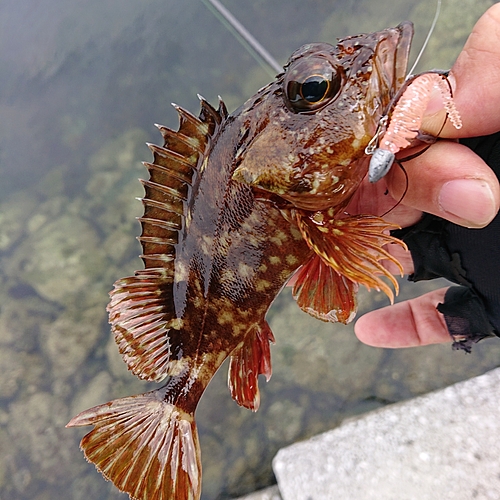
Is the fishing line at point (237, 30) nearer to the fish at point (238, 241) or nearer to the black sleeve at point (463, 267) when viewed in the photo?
the black sleeve at point (463, 267)

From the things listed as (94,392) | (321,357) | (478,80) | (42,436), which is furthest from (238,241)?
(42,436)

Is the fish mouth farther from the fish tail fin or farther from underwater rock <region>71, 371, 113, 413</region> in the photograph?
underwater rock <region>71, 371, 113, 413</region>

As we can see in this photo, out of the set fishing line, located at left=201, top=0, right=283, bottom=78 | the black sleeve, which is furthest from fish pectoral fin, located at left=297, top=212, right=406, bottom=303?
fishing line, located at left=201, top=0, right=283, bottom=78

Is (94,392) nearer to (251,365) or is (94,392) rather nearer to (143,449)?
(143,449)

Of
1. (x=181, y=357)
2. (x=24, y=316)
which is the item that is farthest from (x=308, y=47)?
(x=24, y=316)

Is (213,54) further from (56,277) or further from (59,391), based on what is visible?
A: (59,391)

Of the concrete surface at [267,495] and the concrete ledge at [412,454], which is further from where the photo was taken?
the concrete surface at [267,495]

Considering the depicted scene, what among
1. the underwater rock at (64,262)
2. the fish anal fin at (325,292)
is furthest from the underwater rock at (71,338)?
the fish anal fin at (325,292)
